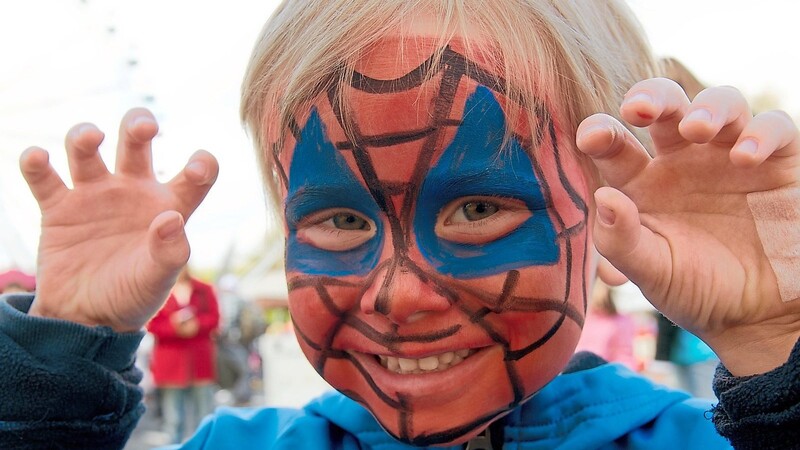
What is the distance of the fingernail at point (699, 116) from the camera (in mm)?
1132

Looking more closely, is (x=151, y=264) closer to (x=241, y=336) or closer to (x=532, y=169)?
(x=532, y=169)

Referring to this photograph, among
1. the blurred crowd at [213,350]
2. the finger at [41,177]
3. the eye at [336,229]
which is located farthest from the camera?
the blurred crowd at [213,350]

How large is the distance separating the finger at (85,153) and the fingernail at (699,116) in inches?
43.6

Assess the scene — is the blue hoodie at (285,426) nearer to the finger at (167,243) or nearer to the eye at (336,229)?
the finger at (167,243)

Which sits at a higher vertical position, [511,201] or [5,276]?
[5,276]

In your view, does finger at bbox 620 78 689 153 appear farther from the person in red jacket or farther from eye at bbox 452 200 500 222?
the person in red jacket

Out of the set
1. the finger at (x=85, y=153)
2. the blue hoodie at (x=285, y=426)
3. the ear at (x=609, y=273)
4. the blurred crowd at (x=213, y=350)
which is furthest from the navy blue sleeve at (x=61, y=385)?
the blurred crowd at (x=213, y=350)

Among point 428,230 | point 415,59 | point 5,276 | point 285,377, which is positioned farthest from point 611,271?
point 285,377

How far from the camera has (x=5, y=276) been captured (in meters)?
5.77

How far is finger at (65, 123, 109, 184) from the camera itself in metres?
1.61

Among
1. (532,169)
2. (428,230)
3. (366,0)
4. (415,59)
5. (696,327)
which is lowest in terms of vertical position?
(696,327)

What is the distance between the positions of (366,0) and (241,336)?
6.36 metres

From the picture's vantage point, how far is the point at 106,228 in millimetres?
1720

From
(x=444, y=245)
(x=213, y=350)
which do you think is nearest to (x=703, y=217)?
(x=444, y=245)
